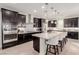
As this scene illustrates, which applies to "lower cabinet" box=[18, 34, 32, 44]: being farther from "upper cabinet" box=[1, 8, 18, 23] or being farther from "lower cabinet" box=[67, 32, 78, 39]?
"lower cabinet" box=[67, 32, 78, 39]

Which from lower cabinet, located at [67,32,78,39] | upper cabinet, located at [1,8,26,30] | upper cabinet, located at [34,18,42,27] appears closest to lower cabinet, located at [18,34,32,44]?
upper cabinet, located at [1,8,26,30]

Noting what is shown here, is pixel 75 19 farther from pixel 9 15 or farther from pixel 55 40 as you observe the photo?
pixel 9 15

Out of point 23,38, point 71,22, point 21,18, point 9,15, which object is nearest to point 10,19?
point 9,15

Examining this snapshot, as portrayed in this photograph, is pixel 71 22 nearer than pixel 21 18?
No

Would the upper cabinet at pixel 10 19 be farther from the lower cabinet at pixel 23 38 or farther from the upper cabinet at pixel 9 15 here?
the lower cabinet at pixel 23 38

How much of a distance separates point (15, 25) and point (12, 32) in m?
0.48

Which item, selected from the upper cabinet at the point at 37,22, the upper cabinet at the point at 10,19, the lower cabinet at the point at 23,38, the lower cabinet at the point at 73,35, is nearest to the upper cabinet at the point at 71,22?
the lower cabinet at the point at 73,35

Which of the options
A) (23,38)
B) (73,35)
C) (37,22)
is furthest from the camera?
(37,22)

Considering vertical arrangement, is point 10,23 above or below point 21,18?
below

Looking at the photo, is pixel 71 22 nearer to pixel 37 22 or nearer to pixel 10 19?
pixel 37 22

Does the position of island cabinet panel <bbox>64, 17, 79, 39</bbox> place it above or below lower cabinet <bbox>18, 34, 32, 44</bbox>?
above

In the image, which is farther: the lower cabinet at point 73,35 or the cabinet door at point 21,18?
the lower cabinet at point 73,35

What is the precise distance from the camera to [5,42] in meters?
4.17

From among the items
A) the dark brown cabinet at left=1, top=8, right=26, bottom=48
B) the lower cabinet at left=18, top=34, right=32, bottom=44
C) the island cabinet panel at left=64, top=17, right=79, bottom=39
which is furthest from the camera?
the island cabinet panel at left=64, top=17, right=79, bottom=39
